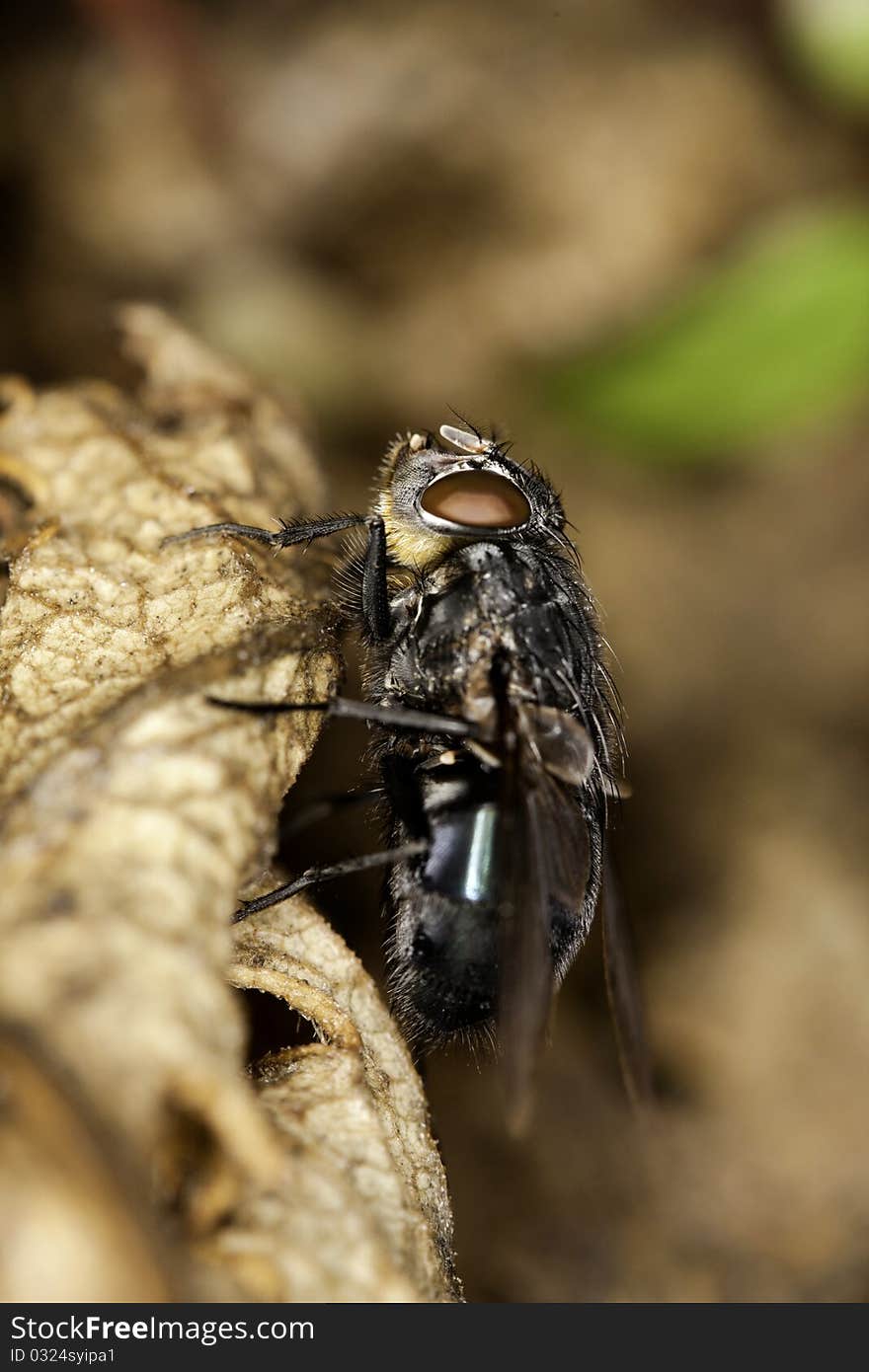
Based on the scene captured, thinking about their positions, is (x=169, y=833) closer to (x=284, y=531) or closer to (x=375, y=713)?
(x=375, y=713)

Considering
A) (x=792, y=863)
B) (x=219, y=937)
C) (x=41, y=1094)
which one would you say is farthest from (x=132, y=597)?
(x=792, y=863)

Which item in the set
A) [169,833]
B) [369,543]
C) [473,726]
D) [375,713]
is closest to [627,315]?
[369,543]

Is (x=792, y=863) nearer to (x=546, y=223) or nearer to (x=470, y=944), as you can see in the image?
(x=470, y=944)

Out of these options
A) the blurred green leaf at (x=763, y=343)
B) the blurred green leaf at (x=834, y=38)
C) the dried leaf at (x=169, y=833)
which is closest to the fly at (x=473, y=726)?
the dried leaf at (x=169, y=833)

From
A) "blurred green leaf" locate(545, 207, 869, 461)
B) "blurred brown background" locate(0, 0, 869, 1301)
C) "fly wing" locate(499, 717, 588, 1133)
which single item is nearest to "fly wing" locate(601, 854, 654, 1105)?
"fly wing" locate(499, 717, 588, 1133)

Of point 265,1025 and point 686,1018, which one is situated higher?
point 686,1018

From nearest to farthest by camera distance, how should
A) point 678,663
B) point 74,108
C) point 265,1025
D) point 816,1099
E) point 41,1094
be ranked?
point 41,1094 < point 265,1025 < point 816,1099 < point 678,663 < point 74,108
